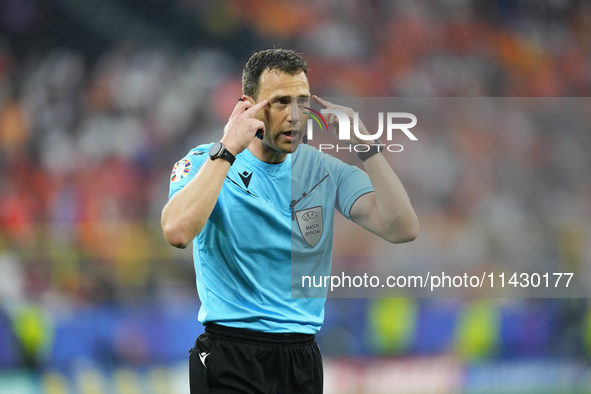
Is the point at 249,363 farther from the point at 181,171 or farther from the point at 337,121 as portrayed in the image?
the point at 337,121

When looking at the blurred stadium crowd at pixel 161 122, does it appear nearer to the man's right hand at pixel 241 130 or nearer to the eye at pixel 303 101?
the eye at pixel 303 101

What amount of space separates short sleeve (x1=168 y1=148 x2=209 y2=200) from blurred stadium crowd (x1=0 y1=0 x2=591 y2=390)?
1953 mm

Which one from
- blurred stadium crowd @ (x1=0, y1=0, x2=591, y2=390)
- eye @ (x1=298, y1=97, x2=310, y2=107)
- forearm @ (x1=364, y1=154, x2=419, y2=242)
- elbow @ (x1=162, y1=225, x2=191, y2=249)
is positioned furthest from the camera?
blurred stadium crowd @ (x1=0, y1=0, x2=591, y2=390)

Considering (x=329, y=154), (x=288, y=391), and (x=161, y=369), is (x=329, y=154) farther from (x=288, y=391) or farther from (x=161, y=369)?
(x=161, y=369)

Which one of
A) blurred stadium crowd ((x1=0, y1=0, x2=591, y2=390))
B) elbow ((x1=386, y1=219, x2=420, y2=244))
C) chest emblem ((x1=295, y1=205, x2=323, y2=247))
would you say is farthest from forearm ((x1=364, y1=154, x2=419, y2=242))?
blurred stadium crowd ((x1=0, y1=0, x2=591, y2=390))

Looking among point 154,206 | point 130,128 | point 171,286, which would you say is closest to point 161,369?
point 171,286

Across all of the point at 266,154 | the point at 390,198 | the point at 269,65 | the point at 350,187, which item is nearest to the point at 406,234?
the point at 390,198

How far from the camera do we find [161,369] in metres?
4.39

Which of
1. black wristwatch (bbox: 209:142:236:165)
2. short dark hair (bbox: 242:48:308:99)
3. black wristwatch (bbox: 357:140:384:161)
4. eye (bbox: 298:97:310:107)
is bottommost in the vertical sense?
Result: black wristwatch (bbox: 209:142:236:165)

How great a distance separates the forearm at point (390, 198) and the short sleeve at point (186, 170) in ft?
1.87

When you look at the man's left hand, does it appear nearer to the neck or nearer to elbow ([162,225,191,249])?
the neck

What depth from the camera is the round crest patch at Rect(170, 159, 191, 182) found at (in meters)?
2.02

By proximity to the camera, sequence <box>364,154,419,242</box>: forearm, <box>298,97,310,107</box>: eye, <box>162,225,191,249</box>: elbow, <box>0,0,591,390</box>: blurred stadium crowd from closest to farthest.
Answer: <box>162,225,191,249</box>: elbow, <box>364,154,419,242</box>: forearm, <box>298,97,310,107</box>: eye, <box>0,0,591,390</box>: blurred stadium crowd

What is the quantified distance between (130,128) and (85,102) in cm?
48
